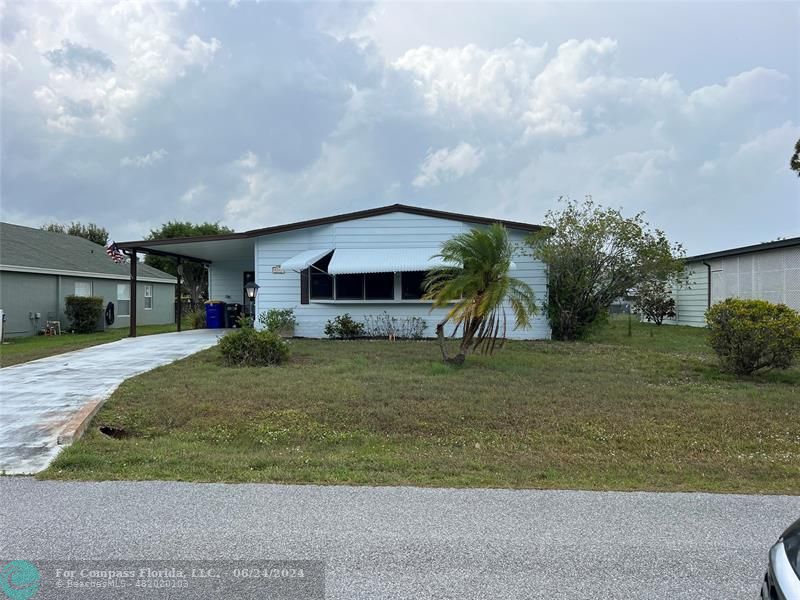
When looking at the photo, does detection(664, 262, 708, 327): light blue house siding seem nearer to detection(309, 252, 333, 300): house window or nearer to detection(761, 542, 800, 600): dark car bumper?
detection(309, 252, 333, 300): house window

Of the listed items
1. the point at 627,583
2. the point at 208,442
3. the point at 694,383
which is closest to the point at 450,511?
the point at 627,583

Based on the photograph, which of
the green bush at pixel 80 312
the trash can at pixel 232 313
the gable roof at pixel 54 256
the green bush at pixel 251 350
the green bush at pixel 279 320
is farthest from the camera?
the green bush at pixel 80 312

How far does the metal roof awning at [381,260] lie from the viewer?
1351 centimetres

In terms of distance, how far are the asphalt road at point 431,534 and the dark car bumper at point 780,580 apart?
2.94ft

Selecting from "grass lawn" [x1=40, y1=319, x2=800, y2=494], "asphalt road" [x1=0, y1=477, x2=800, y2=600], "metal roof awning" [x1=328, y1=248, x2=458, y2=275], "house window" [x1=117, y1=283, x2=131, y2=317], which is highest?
"metal roof awning" [x1=328, y1=248, x2=458, y2=275]

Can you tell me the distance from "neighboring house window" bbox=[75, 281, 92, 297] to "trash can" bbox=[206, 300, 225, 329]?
6.37 m

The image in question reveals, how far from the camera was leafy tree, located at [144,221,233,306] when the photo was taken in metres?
30.5

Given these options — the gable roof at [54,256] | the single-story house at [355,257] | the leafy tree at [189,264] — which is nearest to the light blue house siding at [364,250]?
the single-story house at [355,257]

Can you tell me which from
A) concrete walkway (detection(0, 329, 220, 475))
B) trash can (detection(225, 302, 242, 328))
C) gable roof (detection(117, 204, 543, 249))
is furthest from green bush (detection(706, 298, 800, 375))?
trash can (detection(225, 302, 242, 328))

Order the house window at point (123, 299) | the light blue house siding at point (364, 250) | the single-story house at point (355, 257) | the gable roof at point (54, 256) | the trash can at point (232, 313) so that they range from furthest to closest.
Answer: the house window at point (123, 299) → the trash can at point (232, 313) → the gable roof at point (54, 256) → the light blue house siding at point (364, 250) → the single-story house at point (355, 257)

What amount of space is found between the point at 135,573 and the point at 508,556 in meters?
2.15

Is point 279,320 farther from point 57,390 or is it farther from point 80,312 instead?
point 80,312

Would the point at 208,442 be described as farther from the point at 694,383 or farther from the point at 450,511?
the point at 694,383

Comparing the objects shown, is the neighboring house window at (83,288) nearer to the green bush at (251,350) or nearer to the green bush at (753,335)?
the green bush at (251,350)
